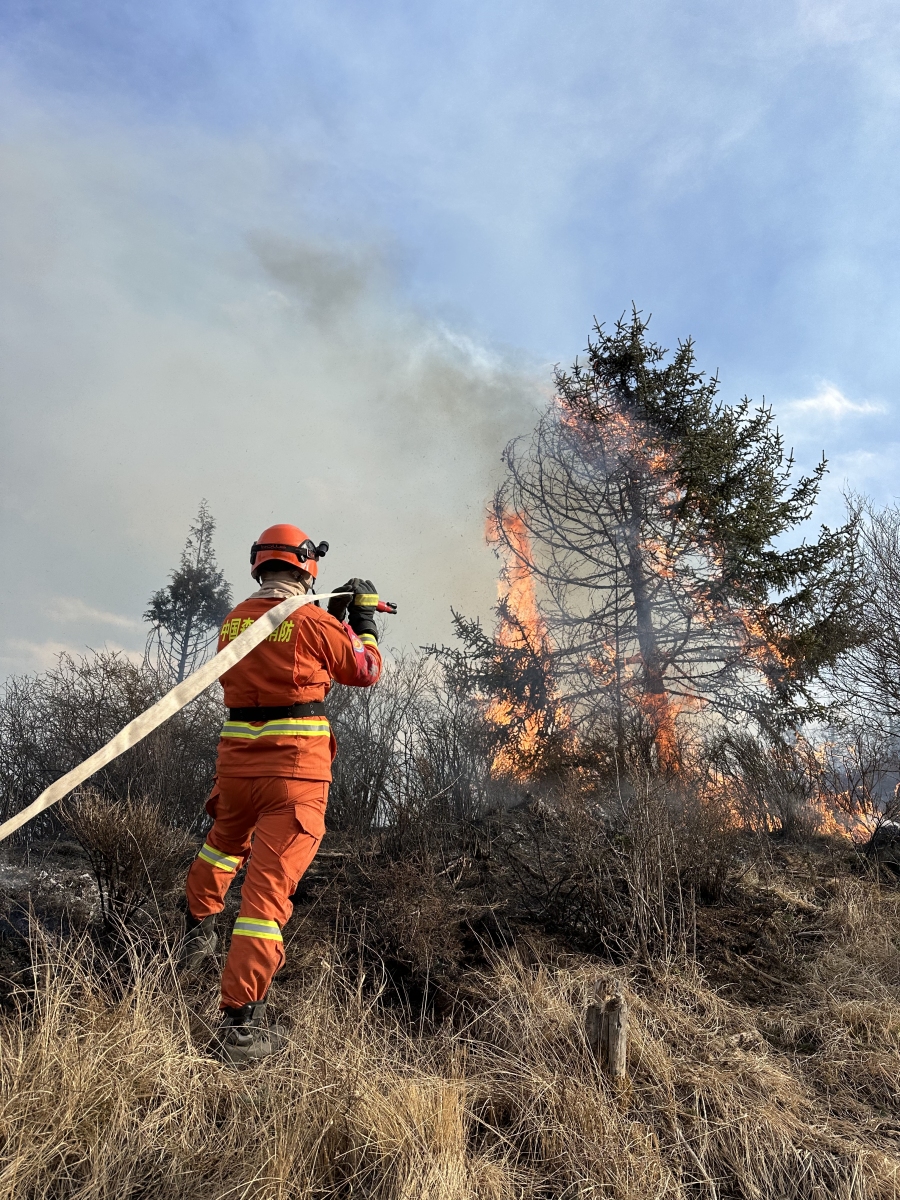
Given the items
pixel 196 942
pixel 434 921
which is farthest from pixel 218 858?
pixel 434 921

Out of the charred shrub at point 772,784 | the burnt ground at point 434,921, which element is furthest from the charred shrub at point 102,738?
the charred shrub at point 772,784

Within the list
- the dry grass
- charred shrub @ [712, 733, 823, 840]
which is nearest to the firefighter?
the dry grass

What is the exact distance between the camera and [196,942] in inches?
154

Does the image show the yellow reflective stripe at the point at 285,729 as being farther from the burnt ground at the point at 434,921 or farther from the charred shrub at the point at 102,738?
the charred shrub at the point at 102,738

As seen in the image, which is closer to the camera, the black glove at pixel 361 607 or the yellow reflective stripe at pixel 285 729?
the yellow reflective stripe at pixel 285 729

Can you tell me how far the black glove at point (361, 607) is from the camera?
13.1 feet

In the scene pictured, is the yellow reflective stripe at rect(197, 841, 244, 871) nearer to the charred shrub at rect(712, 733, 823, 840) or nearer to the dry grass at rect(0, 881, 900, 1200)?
the dry grass at rect(0, 881, 900, 1200)

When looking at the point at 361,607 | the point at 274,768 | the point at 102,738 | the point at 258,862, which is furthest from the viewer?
the point at 102,738

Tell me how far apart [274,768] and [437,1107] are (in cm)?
157

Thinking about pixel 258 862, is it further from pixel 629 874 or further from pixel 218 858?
pixel 629 874

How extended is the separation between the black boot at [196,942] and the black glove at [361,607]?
168cm

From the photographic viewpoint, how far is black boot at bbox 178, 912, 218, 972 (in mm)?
3850

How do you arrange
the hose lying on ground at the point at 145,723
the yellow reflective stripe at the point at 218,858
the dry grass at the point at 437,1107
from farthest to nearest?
1. the yellow reflective stripe at the point at 218,858
2. the dry grass at the point at 437,1107
3. the hose lying on ground at the point at 145,723

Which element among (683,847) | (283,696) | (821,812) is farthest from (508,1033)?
(821,812)
